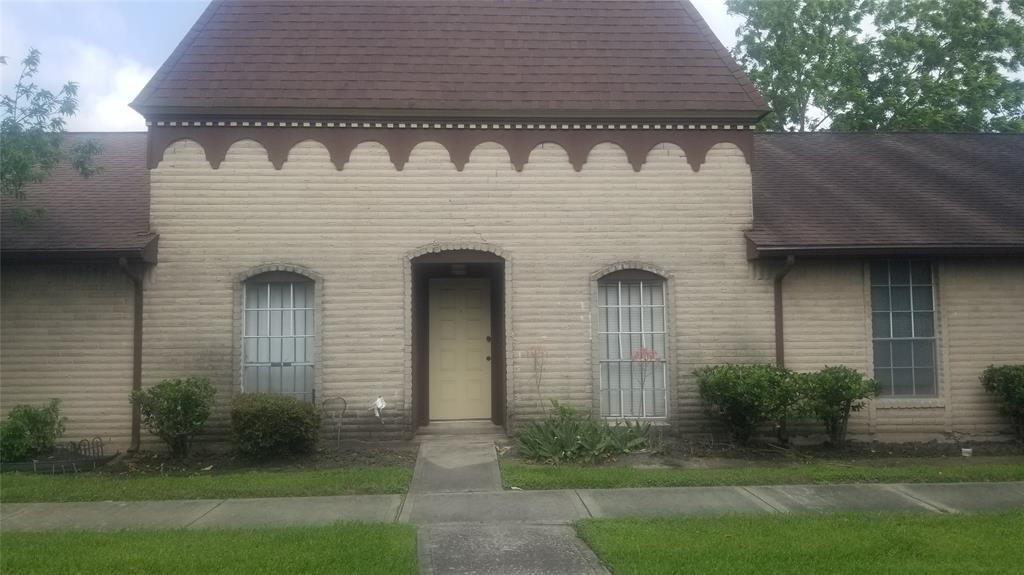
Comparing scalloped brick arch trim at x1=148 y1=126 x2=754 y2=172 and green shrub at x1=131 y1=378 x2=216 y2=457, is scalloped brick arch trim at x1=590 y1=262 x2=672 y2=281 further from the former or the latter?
green shrub at x1=131 y1=378 x2=216 y2=457

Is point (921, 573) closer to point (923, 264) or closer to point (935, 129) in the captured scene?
point (923, 264)

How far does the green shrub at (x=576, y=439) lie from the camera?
30.9 ft

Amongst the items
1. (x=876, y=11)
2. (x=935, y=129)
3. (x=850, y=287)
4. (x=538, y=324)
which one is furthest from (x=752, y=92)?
(x=876, y=11)

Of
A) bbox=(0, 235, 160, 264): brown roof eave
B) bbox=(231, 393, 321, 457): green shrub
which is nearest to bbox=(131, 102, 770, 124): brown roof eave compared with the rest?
bbox=(0, 235, 160, 264): brown roof eave

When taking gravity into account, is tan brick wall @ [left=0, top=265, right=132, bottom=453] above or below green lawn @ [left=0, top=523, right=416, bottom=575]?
above

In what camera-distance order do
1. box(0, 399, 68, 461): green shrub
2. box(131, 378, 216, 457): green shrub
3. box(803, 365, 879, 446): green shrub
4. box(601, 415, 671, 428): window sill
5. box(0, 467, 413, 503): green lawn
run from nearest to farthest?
box(0, 467, 413, 503): green lawn
box(0, 399, 68, 461): green shrub
box(131, 378, 216, 457): green shrub
box(803, 365, 879, 446): green shrub
box(601, 415, 671, 428): window sill

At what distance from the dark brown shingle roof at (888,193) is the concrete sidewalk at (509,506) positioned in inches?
147

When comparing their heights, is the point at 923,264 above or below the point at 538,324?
above

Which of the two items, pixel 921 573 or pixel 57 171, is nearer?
pixel 921 573

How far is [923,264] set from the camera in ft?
36.4

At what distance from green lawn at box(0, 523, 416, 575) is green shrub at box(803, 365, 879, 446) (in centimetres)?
579

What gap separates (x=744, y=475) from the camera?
8562mm

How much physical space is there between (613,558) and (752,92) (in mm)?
7726

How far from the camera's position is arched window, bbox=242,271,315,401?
10.5 metres
